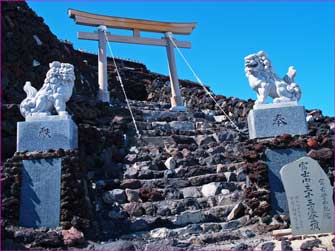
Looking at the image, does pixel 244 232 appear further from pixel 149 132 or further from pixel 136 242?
pixel 149 132

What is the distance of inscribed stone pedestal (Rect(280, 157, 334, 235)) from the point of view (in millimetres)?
5691

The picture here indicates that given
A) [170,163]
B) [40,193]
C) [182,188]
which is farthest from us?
[170,163]

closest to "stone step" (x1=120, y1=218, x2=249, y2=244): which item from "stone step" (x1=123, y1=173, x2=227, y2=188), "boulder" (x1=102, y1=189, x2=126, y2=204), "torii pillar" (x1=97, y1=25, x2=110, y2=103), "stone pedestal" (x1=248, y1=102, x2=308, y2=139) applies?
"boulder" (x1=102, y1=189, x2=126, y2=204)

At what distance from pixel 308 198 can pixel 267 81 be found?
2.45 m

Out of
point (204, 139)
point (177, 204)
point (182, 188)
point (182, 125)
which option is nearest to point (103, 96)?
point (182, 125)

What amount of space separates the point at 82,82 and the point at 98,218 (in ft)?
37.3

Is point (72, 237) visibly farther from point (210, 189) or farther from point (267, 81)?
point (267, 81)

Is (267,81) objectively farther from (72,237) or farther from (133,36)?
(133,36)

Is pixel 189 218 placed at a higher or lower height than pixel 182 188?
lower

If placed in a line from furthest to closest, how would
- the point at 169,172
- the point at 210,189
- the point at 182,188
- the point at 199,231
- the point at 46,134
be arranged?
the point at 169,172 < the point at 182,188 < the point at 210,189 < the point at 46,134 < the point at 199,231

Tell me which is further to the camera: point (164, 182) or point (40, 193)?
point (164, 182)

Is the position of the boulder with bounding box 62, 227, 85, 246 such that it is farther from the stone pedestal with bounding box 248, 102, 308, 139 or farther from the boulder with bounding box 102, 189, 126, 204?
the stone pedestal with bounding box 248, 102, 308, 139

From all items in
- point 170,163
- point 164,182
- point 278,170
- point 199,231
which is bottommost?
point 199,231

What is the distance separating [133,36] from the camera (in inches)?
631
